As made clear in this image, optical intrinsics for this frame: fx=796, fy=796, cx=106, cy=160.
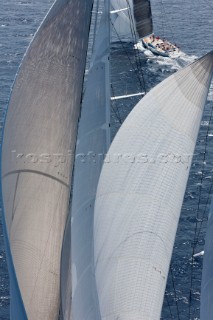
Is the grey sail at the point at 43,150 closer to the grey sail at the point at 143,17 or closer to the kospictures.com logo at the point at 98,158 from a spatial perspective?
the kospictures.com logo at the point at 98,158

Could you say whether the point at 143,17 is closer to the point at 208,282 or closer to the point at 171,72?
the point at 171,72

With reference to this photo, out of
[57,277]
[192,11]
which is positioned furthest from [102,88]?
[192,11]

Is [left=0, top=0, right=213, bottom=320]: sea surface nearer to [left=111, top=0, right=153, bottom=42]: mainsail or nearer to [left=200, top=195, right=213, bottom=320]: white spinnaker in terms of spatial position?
[left=111, top=0, right=153, bottom=42]: mainsail

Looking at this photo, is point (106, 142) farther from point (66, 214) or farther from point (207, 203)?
point (207, 203)

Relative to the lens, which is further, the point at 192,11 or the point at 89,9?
the point at 192,11

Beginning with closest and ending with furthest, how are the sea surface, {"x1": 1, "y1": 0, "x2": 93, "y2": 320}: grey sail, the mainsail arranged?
{"x1": 1, "y1": 0, "x2": 93, "y2": 320}: grey sail, the sea surface, the mainsail

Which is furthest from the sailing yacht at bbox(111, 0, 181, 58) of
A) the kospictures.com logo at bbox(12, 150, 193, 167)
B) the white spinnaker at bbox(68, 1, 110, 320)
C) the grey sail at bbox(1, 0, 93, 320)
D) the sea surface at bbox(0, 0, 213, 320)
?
the kospictures.com logo at bbox(12, 150, 193, 167)
